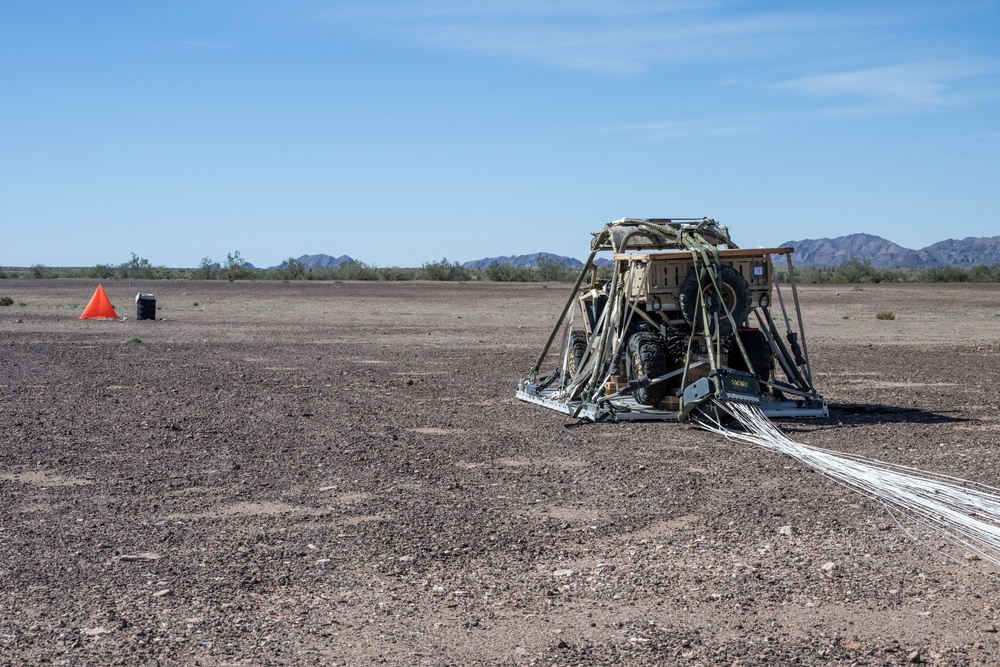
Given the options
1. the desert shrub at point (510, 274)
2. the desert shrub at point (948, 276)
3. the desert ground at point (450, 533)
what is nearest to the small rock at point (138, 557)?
the desert ground at point (450, 533)

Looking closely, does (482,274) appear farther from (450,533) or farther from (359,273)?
(450,533)

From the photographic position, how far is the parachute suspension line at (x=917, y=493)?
22.4ft

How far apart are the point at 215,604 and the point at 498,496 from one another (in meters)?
2.97

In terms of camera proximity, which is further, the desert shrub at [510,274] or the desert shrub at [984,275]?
the desert shrub at [510,274]

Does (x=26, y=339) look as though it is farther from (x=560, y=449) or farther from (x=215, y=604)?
(x=215, y=604)

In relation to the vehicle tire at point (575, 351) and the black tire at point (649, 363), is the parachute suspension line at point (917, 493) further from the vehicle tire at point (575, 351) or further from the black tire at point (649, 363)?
the vehicle tire at point (575, 351)

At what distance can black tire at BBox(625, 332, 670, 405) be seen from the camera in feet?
39.7

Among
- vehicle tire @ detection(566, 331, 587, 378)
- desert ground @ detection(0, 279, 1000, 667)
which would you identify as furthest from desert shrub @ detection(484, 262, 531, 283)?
vehicle tire @ detection(566, 331, 587, 378)

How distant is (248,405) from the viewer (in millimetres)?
13320

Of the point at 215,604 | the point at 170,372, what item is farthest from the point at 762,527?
the point at 170,372

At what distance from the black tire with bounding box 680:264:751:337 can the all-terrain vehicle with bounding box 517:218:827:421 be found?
0.04 ft

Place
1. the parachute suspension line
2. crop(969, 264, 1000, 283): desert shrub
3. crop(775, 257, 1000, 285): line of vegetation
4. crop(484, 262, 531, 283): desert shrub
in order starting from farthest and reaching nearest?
crop(484, 262, 531, 283): desert shrub → crop(969, 264, 1000, 283): desert shrub → crop(775, 257, 1000, 285): line of vegetation → the parachute suspension line

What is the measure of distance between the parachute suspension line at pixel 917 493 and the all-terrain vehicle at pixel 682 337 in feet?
4.11

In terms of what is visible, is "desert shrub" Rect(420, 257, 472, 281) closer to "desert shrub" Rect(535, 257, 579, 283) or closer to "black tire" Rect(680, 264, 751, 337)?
"desert shrub" Rect(535, 257, 579, 283)
